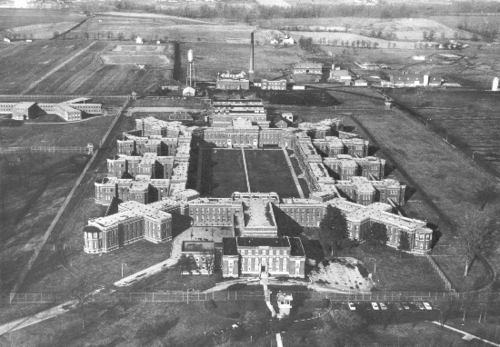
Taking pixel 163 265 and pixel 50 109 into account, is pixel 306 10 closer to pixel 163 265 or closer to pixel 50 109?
pixel 50 109

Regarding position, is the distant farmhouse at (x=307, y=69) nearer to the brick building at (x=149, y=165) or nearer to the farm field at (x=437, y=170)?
the farm field at (x=437, y=170)

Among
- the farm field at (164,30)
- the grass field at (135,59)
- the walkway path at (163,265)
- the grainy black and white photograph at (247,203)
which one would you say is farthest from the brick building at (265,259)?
the farm field at (164,30)

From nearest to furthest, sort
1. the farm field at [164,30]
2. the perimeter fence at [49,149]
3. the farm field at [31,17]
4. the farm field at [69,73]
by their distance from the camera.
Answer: the perimeter fence at [49,149] < the farm field at [69,73] < the farm field at [164,30] < the farm field at [31,17]

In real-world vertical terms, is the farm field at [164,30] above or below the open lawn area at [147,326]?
above

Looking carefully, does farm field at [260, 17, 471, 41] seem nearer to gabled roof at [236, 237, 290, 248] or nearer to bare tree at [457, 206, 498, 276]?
bare tree at [457, 206, 498, 276]

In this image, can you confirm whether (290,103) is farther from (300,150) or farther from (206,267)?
(206,267)

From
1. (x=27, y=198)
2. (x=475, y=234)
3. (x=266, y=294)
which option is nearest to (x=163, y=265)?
(x=266, y=294)

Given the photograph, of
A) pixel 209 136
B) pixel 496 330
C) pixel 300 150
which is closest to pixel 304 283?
pixel 496 330
